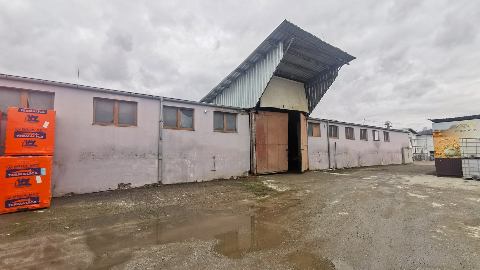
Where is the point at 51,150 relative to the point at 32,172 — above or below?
above

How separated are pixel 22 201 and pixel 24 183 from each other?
0.48 metres

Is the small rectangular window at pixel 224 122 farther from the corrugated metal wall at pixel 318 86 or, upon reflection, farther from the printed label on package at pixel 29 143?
the printed label on package at pixel 29 143

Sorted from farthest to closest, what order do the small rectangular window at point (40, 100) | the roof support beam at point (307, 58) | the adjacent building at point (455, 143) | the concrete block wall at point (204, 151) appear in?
the roof support beam at point (307, 58)
the adjacent building at point (455, 143)
the concrete block wall at point (204, 151)
the small rectangular window at point (40, 100)

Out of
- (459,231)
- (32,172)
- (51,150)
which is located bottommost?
(459,231)

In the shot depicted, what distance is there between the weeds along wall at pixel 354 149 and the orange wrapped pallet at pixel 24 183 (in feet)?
50.8

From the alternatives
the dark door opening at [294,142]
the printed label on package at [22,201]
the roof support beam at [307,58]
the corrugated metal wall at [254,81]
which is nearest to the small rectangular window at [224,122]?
the corrugated metal wall at [254,81]

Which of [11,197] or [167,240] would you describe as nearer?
[167,240]

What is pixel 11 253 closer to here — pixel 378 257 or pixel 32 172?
pixel 32 172

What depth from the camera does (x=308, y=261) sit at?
3.52 metres

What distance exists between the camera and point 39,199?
644 cm

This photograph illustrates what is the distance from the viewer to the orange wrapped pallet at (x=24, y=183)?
19.5ft

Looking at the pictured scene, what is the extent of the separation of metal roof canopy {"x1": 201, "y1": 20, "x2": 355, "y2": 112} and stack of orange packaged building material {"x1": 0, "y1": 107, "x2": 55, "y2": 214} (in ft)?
36.1

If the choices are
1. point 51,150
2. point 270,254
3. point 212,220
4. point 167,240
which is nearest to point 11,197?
point 51,150

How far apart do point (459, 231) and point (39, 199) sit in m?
10.3
